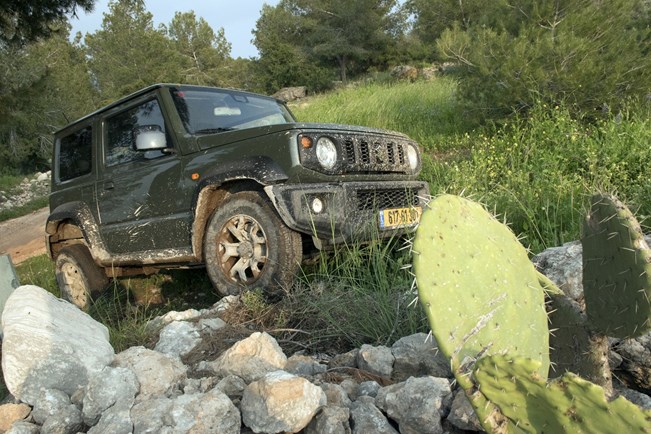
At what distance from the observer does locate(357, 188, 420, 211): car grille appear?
3.70m

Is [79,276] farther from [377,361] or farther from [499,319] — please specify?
[499,319]

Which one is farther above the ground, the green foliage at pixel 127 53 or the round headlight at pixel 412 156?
the green foliage at pixel 127 53

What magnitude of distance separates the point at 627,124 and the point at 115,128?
216 inches

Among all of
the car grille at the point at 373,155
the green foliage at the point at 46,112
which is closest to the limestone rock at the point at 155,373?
the car grille at the point at 373,155

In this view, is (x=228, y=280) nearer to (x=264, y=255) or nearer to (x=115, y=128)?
(x=264, y=255)

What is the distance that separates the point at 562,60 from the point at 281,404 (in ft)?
22.5

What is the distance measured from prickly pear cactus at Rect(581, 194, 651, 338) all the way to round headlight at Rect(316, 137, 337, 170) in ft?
7.61

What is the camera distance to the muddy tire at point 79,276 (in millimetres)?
5215

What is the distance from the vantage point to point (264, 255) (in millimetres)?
3617

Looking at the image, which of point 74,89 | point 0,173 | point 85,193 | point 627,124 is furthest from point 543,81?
point 74,89

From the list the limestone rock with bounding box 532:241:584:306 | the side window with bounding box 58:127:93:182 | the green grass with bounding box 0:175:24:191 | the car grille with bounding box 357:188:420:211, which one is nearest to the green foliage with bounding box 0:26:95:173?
the green grass with bounding box 0:175:24:191

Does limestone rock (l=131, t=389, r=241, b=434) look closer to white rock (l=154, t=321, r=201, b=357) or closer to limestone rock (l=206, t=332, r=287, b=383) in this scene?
limestone rock (l=206, t=332, r=287, b=383)

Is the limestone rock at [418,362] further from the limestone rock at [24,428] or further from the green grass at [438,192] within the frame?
the limestone rock at [24,428]

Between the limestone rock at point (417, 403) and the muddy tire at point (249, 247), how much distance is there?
175cm
